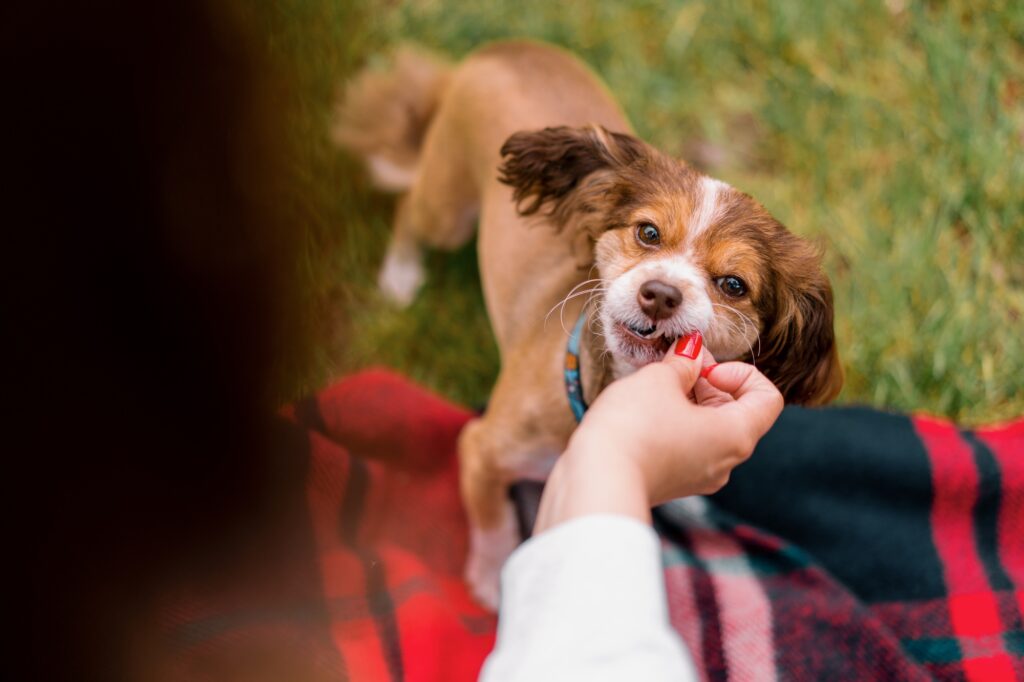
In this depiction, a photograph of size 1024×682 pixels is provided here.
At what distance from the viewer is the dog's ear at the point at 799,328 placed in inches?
43.9

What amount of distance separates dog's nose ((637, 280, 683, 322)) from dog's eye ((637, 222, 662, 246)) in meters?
0.10

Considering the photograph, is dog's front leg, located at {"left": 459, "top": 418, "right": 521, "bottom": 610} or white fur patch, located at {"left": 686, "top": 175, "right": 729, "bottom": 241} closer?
white fur patch, located at {"left": 686, "top": 175, "right": 729, "bottom": 241}

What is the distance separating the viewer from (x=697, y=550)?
2104mm

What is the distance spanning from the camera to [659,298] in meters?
1.11

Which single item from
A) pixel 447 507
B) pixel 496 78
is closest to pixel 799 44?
pixel 496 78

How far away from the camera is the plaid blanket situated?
1.88 m

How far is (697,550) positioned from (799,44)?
1718 mm

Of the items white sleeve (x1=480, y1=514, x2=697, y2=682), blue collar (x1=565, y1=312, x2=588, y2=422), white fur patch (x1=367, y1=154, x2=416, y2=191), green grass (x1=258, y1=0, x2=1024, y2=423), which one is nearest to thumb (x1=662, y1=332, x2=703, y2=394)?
white sleeve (x1=480, y1=514, x2=697, y2=682)

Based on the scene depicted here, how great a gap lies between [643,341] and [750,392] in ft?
Result: 0.57

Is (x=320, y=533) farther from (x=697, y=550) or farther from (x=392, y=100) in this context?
(x=392, y=100)

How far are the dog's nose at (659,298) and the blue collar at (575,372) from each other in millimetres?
447

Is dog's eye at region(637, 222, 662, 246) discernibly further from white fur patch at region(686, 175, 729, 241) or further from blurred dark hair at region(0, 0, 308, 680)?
blurred dark hair at region(0, 0, 308, 680)

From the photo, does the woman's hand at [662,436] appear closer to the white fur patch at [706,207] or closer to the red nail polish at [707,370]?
the red nail polish at [707,370]

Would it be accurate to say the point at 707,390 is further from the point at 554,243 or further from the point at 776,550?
the point at 776,550
